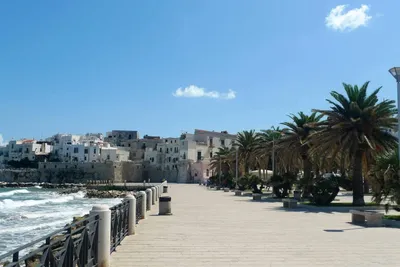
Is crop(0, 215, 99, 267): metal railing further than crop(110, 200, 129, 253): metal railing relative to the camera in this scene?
No

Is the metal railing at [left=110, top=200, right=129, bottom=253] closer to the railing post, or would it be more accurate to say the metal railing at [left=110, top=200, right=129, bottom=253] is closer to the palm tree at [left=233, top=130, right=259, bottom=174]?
the railing post

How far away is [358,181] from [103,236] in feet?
68.6

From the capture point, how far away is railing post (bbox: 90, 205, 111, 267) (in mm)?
7016

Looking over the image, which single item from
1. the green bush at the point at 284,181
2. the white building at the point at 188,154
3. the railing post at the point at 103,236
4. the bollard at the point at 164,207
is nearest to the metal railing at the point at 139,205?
the bollard at the point at 164,207

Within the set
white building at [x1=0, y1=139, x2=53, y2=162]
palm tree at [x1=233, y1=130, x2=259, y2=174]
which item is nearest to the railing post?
palm tree at [x1=233, y1=130, x2=259, y2=174]

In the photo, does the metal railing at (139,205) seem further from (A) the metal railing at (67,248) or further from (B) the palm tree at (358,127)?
(B) the palm tree at (358,127)

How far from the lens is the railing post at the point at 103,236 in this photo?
702cm

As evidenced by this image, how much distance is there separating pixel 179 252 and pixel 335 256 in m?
3.28

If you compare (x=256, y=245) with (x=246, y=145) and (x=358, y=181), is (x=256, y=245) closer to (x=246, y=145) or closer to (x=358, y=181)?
(x=358, y=181)

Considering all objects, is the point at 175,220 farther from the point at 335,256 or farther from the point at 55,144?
the point at 55,144

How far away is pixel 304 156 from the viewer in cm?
3222

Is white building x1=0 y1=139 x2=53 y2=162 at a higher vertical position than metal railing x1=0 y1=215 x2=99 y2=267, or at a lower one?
higher

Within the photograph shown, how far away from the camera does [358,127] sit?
23875 mm

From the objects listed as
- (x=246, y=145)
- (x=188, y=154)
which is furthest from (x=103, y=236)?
(x=188, y=154)
